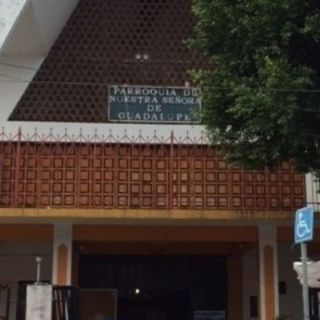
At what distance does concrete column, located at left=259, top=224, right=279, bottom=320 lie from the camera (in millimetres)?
15656

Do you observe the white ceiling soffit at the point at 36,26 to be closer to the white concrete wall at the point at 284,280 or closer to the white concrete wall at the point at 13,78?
the white concrete wall at the point at 13,78

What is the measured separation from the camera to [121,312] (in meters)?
19.9

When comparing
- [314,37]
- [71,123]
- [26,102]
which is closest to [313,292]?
[314,37]

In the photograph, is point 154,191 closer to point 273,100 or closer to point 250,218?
point 250,218

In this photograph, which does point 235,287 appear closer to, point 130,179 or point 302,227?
point 130,179

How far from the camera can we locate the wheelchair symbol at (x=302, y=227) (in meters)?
8.27

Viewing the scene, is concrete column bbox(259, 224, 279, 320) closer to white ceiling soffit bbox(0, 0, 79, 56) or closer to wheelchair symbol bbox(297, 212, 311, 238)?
white ceiling soffit bbox(0, 0, 79, 56)

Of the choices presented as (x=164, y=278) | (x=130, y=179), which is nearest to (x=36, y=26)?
(x=130, y=179)

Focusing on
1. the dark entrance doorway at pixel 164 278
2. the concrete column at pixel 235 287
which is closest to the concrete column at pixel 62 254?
the dark entrance doorway at pixel 164 278

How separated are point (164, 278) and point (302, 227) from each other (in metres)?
11.3

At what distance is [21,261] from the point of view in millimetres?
18734

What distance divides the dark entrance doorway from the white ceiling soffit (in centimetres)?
554

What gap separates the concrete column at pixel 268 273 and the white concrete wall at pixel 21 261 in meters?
5.39

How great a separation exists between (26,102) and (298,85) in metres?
7.79
